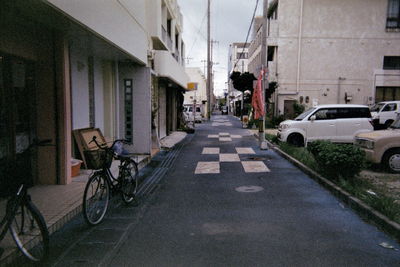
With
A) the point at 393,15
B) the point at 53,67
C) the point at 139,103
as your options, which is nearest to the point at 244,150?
the point at 139,103

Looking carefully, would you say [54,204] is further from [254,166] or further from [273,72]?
[273,72]

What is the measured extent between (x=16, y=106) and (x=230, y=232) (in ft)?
15.4

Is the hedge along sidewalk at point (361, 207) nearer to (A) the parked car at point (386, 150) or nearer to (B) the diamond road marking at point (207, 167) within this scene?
(A) the parked car at point (386, 150)

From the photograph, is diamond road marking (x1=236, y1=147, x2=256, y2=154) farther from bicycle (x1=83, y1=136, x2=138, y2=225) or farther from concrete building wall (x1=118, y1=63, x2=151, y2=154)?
bicycle (x1=83, y1=136, x2=138, y2=225)

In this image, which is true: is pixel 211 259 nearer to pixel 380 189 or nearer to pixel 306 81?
pixel 380 189

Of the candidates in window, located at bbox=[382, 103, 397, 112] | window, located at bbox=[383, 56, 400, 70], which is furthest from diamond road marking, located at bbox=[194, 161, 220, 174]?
window, located at bbox=[383, 56, 400, 70]

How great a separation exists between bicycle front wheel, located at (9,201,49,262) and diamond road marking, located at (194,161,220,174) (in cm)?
570

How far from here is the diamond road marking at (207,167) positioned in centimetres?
940

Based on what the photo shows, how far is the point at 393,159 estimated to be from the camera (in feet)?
27.8

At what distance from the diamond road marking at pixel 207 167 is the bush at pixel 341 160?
3170mm

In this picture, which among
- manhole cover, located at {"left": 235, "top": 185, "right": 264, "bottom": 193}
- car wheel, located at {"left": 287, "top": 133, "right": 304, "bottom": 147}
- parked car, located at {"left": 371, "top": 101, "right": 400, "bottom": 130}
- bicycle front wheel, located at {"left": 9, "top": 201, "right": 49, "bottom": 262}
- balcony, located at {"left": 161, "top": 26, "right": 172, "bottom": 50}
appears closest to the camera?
bicycle front wheel, located at {"left": 9, "top": 201, "right": 49, "bottom": 262}

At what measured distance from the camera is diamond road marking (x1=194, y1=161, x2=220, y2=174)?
9400 mm

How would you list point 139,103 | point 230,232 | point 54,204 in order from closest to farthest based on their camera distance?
point 230,232 → point 54,204 → point 139,103

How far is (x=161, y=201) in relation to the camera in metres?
6.43
